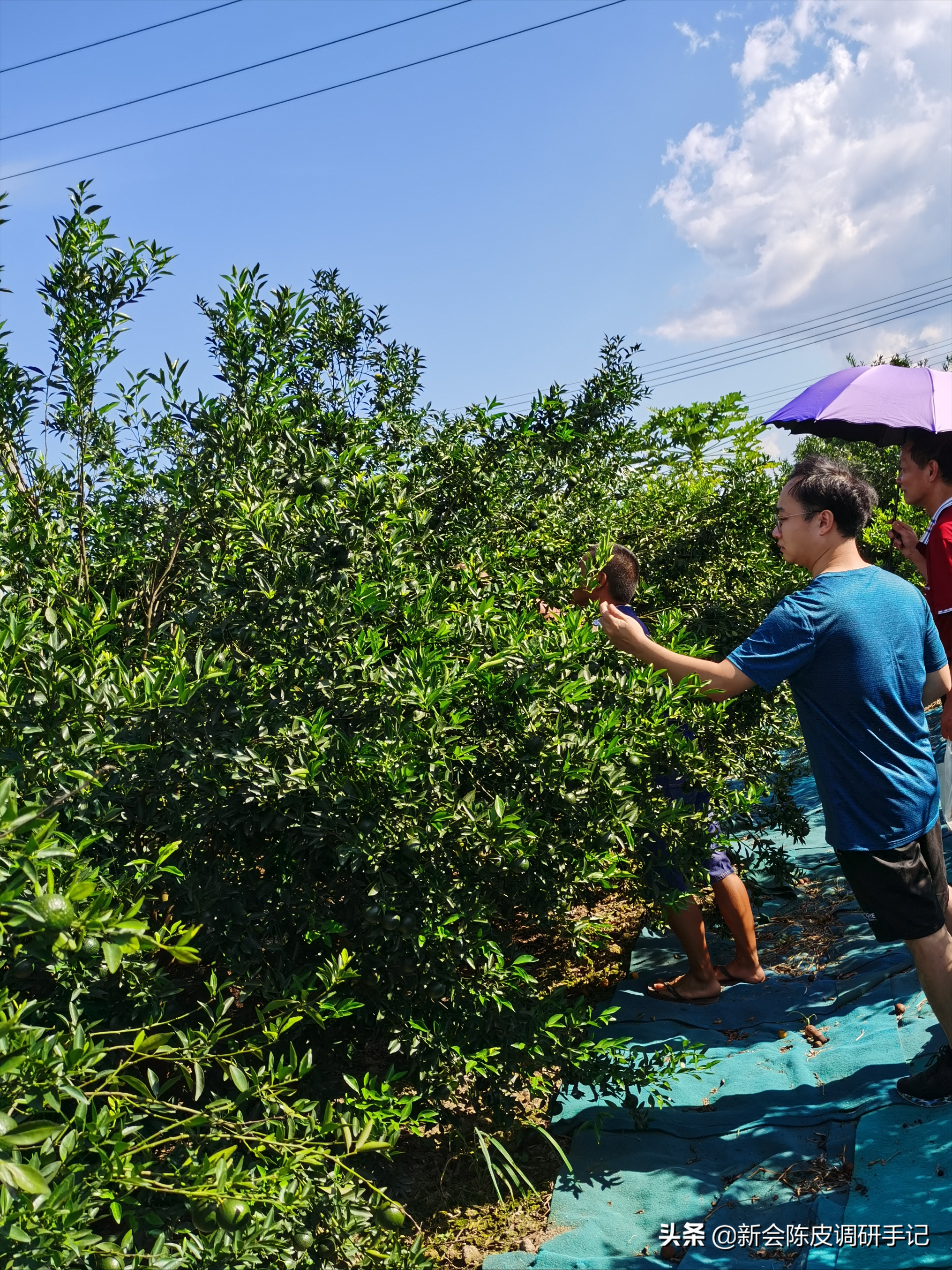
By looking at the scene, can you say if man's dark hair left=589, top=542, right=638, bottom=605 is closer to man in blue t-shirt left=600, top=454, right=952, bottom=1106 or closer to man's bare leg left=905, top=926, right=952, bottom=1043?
man in blue t-shirt left=600, top=454, right=952, bottom=1106

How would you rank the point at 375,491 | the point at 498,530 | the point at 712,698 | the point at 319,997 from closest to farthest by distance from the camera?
the point at 319,997 < the point at 375,491 < the point at 712,698 < the point at 498,530

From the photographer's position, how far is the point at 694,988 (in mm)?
4324

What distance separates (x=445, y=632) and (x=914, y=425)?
2.61 meters

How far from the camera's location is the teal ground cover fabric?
2.66 meters

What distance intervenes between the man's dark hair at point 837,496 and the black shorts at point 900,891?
3.23 feet

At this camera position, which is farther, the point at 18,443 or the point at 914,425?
the point at 914,425

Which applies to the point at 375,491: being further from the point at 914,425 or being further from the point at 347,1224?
the point at 914,425

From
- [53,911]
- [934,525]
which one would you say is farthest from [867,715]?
[53,911]

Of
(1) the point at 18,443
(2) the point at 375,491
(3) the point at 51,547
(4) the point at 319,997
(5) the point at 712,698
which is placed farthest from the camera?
(5) the point at 712,698

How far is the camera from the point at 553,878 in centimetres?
288

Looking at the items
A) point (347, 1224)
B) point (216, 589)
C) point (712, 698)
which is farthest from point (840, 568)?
point (347, 1224)

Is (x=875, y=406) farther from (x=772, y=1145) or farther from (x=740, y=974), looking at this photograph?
(x=772, y=1145)

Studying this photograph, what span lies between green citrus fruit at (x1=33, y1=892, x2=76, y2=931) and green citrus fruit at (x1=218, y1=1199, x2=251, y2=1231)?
0.82 m

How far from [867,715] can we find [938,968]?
78cm
